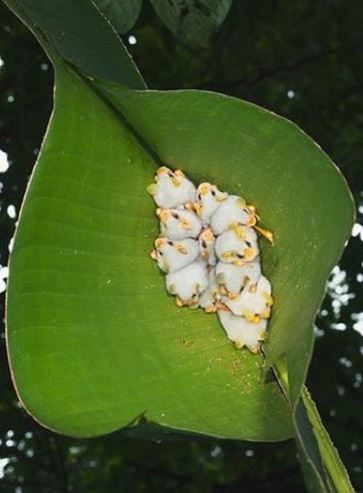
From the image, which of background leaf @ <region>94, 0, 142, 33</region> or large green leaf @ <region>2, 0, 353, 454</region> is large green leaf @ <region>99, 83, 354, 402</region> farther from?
background leaf @ <region>94, 0, 142, 33</region>

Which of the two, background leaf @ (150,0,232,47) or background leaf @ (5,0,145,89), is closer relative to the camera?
background leaf @ (5,0,145,89)

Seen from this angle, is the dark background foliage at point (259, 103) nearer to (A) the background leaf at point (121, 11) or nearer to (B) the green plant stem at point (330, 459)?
(A) the background leaf at point (121, 11)

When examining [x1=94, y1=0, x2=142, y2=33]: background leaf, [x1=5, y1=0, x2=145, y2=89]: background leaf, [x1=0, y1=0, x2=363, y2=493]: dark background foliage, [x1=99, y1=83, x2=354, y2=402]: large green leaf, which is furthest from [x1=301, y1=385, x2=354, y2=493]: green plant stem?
[x1=0, y1=0, x2=363, y2=493]: dark background foliage

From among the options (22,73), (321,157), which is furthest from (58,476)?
(321,157)

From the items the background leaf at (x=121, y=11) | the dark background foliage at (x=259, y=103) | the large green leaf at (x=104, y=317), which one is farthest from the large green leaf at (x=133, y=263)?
the dark background foliage at (x=259, y=103)

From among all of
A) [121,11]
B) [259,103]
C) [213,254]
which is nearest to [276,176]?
[213,254]

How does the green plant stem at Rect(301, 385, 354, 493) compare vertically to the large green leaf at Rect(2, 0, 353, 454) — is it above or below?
below

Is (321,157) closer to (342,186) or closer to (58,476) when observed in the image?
(342,186)
